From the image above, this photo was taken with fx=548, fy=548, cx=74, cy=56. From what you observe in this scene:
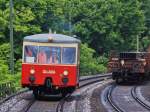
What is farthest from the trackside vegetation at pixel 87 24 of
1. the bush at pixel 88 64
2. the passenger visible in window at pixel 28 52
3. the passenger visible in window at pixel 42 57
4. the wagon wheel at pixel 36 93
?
the passenger visible in window at pixel 42 57

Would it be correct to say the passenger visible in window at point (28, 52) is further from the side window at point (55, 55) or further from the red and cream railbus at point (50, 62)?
the side window at point (55, 55)

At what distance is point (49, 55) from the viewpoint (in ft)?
83.1

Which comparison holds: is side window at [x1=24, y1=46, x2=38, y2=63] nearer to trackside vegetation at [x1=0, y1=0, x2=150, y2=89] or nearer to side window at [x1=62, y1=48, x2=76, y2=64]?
side window at [x1=62, y1=48, x2=76, y2=64]

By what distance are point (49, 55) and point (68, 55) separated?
34.6 inches

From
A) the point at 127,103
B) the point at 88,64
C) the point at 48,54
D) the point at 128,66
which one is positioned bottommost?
the point at 127,103

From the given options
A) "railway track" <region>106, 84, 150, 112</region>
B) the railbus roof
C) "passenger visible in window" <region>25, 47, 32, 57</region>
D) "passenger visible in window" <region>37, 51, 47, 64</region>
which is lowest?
"railway track" <region>106, 84, 150, 112</region>

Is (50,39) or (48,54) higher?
(50,39)

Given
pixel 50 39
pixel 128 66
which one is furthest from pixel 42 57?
pixel 128 66

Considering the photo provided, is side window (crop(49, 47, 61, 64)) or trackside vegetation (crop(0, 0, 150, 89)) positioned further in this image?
trackside vegetation (crop(0, 0, 150, 89))

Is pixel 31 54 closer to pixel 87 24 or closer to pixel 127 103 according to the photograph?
pixel 127 103

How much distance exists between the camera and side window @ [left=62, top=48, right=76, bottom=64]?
82.9ft

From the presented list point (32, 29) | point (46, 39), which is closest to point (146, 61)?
point (32, 29)

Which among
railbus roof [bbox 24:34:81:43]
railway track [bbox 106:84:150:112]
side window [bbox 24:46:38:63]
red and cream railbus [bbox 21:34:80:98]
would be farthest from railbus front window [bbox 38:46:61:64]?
railway track [bbox 106:84:150:112]

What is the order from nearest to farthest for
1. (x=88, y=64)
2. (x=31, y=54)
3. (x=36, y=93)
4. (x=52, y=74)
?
1. (x=52, y=74)
2. (x=31, y=54)
3. (x=36, y=93)
4. (x=88, y=64)
